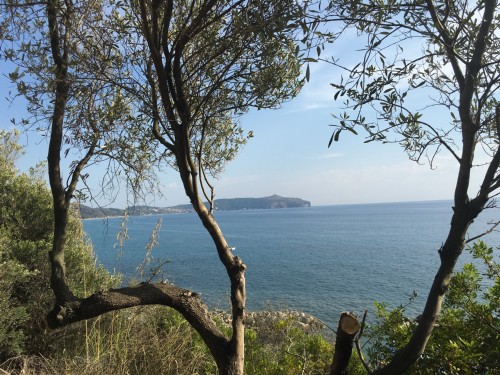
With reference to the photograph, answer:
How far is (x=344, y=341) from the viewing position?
241cm

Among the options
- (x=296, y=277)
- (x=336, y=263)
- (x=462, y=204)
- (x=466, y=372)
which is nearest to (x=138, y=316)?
(x=466, y=372)

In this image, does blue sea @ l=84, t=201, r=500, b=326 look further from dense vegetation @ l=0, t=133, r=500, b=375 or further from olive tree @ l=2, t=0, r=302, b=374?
olive tree @ l=2, t=0, r=302, b=374

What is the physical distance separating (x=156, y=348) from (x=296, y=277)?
86.3ft

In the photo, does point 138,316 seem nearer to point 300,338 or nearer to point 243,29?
point 300,338

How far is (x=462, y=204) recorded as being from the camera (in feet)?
8.01

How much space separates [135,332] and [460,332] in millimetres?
3760

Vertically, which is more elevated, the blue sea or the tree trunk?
the tree trunk

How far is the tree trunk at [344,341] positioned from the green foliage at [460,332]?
2.39 ft

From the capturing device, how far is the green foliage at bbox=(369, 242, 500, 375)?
2.73 meters

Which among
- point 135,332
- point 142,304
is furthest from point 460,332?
point 135,332

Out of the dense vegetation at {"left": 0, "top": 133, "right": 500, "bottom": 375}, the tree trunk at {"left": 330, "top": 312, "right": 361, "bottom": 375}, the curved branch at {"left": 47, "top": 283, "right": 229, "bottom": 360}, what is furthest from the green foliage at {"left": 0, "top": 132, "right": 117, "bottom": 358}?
the tree trunk at {"left": 330, "top": 312, "right": 361, "bottom": 375}

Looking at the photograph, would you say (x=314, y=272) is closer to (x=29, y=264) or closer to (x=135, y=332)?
(x=29, y=264)

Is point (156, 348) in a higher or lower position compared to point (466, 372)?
lower

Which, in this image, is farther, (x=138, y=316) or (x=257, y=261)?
(x=257, y=261)
